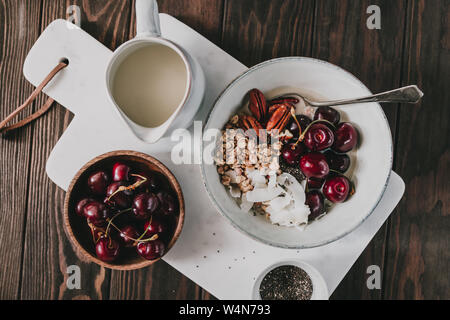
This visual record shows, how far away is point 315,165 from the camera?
2.24ft

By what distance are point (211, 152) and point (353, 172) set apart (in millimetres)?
273

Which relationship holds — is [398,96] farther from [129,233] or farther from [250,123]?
[129,233]

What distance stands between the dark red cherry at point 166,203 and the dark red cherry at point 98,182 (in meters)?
0.10

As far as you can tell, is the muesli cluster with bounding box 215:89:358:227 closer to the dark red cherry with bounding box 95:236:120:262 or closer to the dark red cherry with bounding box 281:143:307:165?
the dark red cherry with bounding box 281:143:307:165

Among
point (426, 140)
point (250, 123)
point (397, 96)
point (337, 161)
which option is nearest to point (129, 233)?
point (250, 123)

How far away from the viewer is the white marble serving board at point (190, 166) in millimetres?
770

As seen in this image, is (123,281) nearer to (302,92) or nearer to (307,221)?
(307,221)

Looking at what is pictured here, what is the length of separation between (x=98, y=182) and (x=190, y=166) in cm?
Answer: 18

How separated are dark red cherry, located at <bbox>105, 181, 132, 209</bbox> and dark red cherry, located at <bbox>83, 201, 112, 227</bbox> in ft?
0.06

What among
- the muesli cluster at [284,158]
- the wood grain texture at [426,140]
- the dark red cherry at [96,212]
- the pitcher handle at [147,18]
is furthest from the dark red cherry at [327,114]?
the dark red cherry at [96,212]

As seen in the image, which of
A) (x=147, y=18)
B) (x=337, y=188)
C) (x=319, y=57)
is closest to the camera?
(x=147, y=18)

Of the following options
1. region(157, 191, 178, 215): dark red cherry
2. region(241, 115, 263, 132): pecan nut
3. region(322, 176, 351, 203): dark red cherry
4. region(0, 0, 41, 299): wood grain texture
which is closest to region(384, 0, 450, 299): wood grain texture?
region(322, 176, 351, 203): dark red cherry

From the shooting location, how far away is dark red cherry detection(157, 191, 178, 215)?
0.72 m

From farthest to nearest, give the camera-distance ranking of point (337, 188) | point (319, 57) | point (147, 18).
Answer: point (319, 57), point (337, 188), point (147, 18)
